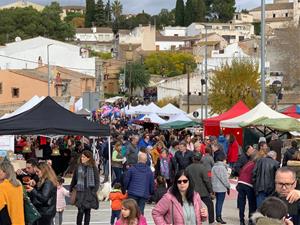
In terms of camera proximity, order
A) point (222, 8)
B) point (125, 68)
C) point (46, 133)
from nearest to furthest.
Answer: point (46, 133)
point (125, 68)
point (222, 8)

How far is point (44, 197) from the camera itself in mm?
10812

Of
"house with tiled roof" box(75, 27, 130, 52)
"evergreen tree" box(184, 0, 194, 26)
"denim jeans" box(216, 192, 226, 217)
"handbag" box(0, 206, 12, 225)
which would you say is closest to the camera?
"handbag" box(0, 206, 12, 225)

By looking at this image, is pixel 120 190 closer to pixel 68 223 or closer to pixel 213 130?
pixel 68 223

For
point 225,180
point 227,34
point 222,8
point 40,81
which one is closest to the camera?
point 225,180

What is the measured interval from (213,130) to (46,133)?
15287 mm

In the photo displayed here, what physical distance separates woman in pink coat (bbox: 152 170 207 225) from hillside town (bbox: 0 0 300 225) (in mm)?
12

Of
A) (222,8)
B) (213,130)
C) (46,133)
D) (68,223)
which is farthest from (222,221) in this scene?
(222,8)

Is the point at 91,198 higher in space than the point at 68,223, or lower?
higher

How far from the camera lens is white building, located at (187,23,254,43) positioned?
159000mm

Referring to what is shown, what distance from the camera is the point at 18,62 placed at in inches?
3307

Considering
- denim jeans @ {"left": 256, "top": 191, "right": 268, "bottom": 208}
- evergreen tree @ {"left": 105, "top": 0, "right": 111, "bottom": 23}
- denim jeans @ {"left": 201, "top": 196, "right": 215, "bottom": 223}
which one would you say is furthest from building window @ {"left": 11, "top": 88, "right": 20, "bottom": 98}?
evergreen tree @ {"left": 105, "top": 0, "right": 111, "bottom": 23}

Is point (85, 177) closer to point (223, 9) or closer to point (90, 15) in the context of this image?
point (90, 15)

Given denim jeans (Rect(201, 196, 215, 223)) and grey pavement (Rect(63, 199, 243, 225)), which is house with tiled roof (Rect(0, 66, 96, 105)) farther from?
denim jeans (Rect(201, 196, 215, 223))

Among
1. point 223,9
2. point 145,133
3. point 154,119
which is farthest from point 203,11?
point 145,133
